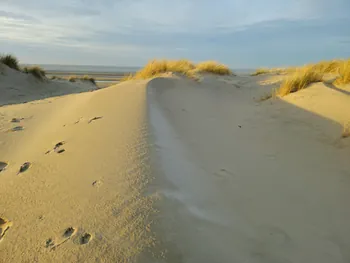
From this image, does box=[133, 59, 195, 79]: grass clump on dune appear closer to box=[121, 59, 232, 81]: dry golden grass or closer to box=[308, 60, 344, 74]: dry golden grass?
box=[121, 59, 232, 81]: dry golden grass

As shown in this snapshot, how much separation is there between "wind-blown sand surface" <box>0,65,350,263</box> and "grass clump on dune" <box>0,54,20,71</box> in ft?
32.3

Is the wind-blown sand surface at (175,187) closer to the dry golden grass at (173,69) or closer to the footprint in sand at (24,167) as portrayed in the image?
the footprint in sand at (24,167)

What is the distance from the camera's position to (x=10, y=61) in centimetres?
1284

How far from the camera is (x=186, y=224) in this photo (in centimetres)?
162

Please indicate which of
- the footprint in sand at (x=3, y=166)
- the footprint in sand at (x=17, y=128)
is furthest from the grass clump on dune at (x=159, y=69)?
the footprint in sand at (x=3, y=166)

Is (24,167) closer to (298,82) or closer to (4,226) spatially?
(4,226)

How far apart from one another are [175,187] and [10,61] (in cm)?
1307

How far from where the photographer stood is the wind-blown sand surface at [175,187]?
1.52m

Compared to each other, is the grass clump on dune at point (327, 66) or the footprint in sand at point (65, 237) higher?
the grass clump on dune at point (327, 66)

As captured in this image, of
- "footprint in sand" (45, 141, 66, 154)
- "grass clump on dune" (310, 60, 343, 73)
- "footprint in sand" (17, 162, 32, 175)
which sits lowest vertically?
"footprint in sand" (17, 162, 32, 175)

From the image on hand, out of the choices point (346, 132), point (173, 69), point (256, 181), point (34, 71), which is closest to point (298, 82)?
point (346, 132)

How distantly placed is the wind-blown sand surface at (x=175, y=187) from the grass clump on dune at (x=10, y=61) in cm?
985

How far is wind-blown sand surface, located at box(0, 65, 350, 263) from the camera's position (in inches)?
59.9

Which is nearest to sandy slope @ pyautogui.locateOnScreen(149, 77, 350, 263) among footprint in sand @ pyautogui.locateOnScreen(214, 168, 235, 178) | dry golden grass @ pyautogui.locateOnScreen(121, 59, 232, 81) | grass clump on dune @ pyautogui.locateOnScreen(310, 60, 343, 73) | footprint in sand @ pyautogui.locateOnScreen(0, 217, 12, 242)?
footprint in sand @ pyautogui.locateOnScreen(214, 168, 235, 178)
